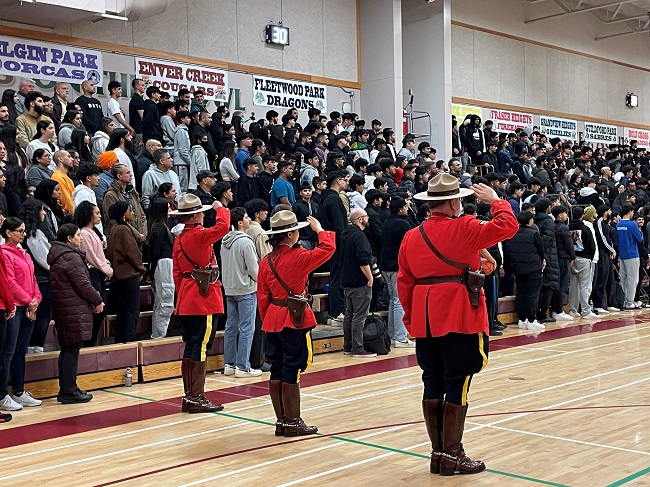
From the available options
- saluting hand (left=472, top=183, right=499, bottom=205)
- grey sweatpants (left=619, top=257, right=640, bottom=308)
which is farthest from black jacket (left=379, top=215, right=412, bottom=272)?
grey sweatpants (left=619, top=257, right=640, bottom=308)

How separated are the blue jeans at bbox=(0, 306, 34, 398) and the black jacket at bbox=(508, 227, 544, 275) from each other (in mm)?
7204

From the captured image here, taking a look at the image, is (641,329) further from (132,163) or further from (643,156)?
(643,156)

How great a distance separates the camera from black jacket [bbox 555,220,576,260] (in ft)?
41.8

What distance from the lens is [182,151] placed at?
40.7 feet

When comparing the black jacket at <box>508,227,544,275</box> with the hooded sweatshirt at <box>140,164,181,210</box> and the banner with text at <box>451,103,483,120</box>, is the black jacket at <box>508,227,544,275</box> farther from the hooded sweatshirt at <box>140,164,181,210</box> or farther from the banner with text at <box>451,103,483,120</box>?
the banner with text at <box>451,103,483,120</box>

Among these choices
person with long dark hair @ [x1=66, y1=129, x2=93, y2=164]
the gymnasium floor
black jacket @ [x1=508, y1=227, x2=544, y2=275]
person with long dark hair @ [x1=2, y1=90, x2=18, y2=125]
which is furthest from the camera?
black jacket @ [x1=508, y1=227, x2=544, y2=275]

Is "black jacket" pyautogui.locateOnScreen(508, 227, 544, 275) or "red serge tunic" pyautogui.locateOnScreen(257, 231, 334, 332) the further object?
"black jacket" pyautogui.locateOnScreen(508, 227, 544, 275)

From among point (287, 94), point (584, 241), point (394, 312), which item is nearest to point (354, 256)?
point (394, 312)

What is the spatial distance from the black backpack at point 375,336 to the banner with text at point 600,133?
20305 millimetres

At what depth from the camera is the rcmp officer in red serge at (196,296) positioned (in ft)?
22.4

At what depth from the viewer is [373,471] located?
16.6ft

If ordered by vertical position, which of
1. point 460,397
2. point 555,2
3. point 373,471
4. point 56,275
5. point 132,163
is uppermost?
point 555,2

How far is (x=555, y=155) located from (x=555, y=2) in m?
8.58

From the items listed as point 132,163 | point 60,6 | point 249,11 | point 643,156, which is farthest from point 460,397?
point 643,156
